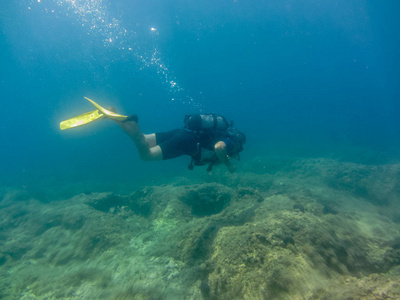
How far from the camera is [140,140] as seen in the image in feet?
15.2

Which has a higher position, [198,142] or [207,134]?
[207,134]

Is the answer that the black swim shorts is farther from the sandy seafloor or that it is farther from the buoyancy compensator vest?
the sandy seafloor

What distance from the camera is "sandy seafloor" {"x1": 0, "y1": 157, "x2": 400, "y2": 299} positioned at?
85.1 inches

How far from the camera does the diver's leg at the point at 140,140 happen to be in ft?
14.6

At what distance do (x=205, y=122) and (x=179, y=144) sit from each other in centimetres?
96

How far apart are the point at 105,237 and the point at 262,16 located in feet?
283

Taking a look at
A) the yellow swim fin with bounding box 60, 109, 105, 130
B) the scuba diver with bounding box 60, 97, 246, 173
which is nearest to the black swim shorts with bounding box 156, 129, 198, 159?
Result: the scuba diver with bounding box 60, 97, 246, 173

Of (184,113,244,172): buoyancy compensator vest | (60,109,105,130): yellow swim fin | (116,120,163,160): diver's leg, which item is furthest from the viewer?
(184,113,244,172): buoyancy compensator vest

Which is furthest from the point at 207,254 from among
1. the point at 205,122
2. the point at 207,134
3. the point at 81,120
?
the point at 81,120

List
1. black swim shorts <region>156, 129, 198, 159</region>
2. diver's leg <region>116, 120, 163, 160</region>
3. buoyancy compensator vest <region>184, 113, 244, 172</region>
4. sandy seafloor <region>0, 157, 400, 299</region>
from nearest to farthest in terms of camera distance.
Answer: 1. sandy seafloor <region>0, 157, 400, 299</region>
2. diver's leg <region>116, 120, 163, 160</region>
3. black swim shorts <region>156, 129, 198, 159</region>
4. buoyancy compensator vest <region>184, 113, 244, 172</region>

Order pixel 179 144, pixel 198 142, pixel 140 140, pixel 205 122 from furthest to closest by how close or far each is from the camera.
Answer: pixel 198 142 < pixel 205 122 < pixel 179 144 < pixel 140 140

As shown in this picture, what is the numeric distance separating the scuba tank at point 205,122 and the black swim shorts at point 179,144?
247mm

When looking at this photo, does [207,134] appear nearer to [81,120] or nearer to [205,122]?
[205,122]

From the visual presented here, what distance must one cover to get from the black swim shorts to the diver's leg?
0.19 metres
